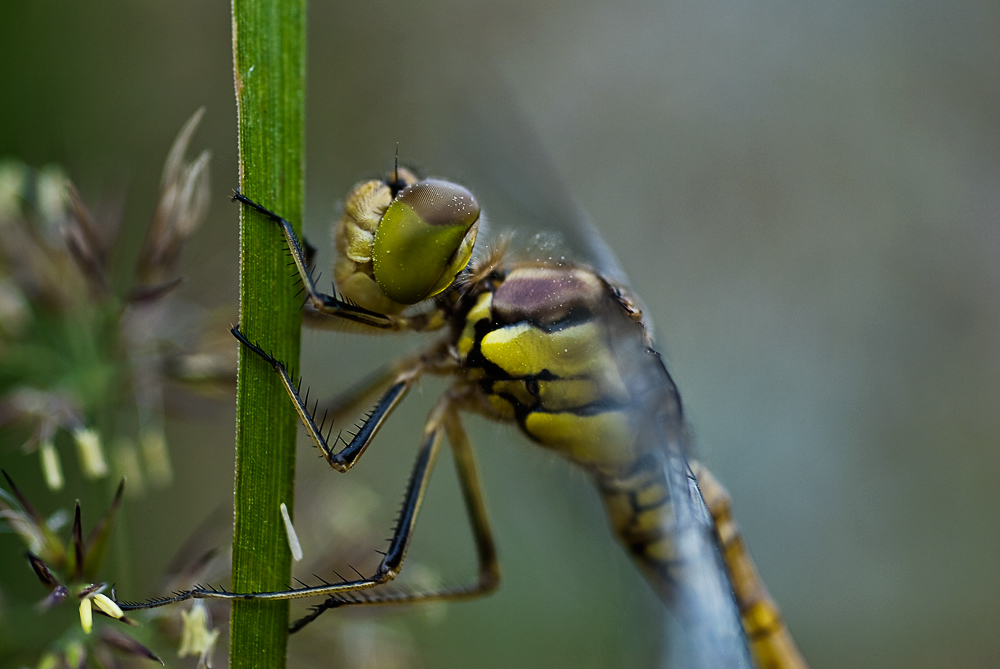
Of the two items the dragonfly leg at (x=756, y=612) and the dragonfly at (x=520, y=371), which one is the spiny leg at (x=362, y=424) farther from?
the dragonfly leg at (x=756, y=612)

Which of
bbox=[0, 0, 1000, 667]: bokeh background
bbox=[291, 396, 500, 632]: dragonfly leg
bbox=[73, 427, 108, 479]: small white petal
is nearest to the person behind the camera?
bbox=[73, 427, 108, 479]: small white petal

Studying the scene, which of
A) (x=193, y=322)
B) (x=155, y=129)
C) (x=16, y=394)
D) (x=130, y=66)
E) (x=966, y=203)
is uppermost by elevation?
(x=966, y=203)

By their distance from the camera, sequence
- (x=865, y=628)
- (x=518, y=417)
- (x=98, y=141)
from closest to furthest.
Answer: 1. (x=518, y=417)
2. (x=98, y=141)
3. (x=865, y=628)

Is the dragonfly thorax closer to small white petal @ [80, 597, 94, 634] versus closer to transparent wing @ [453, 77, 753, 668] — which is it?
transparent wing @ [453, 77, 753, 668]

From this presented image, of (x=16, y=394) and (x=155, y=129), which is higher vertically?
(x=155, y=129)

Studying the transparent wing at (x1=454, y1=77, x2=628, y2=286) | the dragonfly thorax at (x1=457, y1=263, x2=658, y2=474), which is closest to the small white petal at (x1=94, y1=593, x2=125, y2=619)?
the dragonfly thorax at (x1=457, y1=263, x2=658, y2=474)

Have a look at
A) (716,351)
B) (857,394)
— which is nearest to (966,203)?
(857,394)

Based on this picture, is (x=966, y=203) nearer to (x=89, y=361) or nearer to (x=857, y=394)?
(x=857, y=394)
